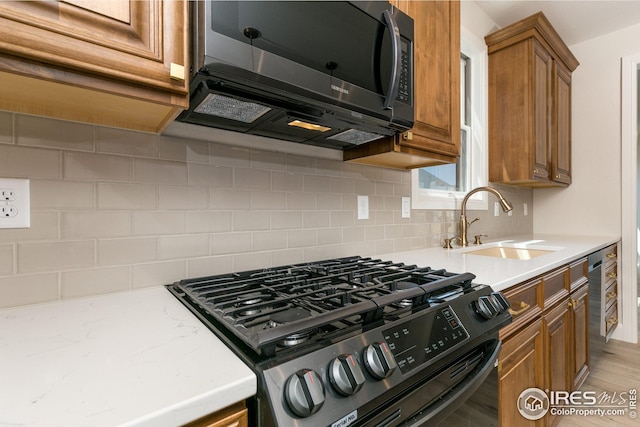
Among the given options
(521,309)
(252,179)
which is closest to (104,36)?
(252,179)

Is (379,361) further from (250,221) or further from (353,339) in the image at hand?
(250,221)

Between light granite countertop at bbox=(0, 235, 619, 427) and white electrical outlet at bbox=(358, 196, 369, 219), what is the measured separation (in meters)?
1.00

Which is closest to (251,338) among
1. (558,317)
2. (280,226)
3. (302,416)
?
(302,416)

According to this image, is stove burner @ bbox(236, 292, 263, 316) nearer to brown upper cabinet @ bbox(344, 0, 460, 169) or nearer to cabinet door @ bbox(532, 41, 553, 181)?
brown upper cabinet @ bbox(344, 0, 460, 169)

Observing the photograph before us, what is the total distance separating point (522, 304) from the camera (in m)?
1.26

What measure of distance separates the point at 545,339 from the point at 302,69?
1.54m

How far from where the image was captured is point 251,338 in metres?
0.55

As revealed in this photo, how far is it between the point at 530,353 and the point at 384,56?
4.32 ft

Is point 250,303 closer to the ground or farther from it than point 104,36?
closer to the ground

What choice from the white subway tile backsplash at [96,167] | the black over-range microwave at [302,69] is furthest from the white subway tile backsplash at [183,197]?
the black over-range microwave at [302,69]

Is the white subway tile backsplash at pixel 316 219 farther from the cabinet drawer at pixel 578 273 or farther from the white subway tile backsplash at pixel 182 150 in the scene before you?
the cabinet drawer at pixel 578 273

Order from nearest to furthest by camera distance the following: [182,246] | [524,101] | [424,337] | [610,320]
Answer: [424,337], [182,246], [524,101], [610,320]

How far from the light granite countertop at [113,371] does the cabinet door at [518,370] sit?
1.01 m

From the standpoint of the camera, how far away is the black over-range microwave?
2.51 feet
